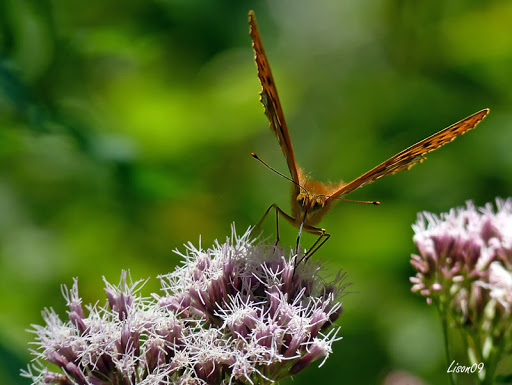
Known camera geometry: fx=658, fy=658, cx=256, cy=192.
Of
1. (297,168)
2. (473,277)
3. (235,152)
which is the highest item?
(235,152)

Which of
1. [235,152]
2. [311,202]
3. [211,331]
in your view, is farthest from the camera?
[235,152]

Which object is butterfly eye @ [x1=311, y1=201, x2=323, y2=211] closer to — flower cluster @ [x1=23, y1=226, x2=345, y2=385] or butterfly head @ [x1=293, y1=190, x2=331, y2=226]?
butterfly head @ [x1=293, y1=190, x2=331, y2=226]

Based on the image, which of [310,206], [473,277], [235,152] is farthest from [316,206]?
[235,152]

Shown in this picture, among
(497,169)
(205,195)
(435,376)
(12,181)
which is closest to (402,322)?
(435,376)

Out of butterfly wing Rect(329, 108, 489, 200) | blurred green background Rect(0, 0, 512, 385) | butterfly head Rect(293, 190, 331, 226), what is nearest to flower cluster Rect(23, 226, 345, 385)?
butterfly head Rect(293, 190, 331, 226)

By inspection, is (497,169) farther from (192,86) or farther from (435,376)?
(192,86)

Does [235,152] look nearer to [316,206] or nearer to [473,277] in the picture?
[316,206]
